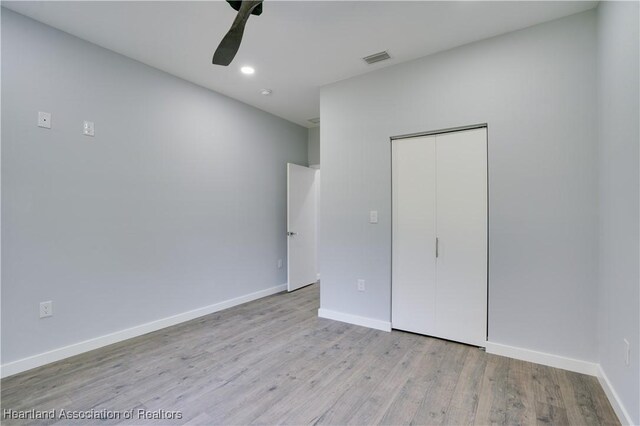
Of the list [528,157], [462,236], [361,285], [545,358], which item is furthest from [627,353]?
[361,285]

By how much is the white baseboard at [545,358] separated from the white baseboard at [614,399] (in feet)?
0.27

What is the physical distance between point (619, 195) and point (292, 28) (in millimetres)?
2550

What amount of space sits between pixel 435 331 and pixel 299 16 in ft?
9.79

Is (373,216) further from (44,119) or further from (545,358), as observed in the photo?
(44,119)

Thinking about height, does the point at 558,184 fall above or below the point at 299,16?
below

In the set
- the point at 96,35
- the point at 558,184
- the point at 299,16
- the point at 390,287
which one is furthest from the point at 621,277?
the point at 96,35

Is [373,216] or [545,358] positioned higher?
[373,216]

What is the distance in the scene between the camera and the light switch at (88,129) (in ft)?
8.56

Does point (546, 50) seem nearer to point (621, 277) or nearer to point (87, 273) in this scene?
point (621, 277)

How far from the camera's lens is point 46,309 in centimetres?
238

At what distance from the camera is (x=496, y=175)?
2557 mm

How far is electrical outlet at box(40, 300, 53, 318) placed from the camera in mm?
2357

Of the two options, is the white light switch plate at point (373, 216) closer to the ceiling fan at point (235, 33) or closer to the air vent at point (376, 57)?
the air vent at point (376, 57)

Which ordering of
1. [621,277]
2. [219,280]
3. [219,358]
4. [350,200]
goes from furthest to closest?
[219,280]
[350,200]
[219,358]
[621,277]
